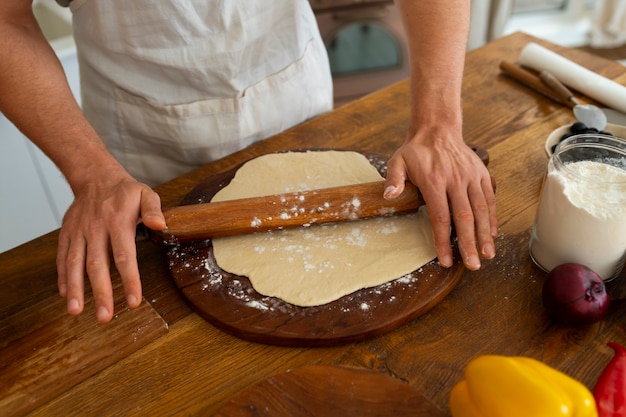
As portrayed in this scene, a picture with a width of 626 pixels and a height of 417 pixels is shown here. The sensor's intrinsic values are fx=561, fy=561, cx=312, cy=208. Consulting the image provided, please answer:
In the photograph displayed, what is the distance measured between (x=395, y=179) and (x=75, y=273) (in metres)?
0.53

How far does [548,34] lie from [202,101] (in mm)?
2595

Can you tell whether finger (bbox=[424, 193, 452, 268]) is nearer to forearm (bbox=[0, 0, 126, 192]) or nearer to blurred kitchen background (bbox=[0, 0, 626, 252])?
forearm (bbox=[0, 0, 126, 192])

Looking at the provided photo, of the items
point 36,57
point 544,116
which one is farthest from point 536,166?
point 36,57

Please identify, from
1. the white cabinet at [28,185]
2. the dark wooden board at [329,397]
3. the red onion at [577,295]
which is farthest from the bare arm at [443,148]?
the white cabinet at [28,185]

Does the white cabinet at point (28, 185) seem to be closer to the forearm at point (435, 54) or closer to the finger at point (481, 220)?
the forearm at point (435, 54)

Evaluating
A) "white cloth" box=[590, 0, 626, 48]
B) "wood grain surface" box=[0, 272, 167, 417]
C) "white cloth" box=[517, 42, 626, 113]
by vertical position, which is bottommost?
"white cloth" box=[590, 0, 626, 48]

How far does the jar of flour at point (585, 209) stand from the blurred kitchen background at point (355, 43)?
1.58 metres

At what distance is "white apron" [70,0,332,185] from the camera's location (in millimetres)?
1146

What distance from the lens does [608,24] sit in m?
2.88

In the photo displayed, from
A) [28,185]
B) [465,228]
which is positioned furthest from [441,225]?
[28,185]

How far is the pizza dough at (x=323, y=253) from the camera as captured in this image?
2.89ft

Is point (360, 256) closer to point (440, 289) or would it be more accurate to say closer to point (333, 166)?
point (440, 289)

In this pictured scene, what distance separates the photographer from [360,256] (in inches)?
36.6

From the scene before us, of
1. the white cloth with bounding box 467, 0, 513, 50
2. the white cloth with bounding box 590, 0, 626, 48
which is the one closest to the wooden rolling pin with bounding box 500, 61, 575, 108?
the white cloth with bounding box 467, 0, 513, 50
